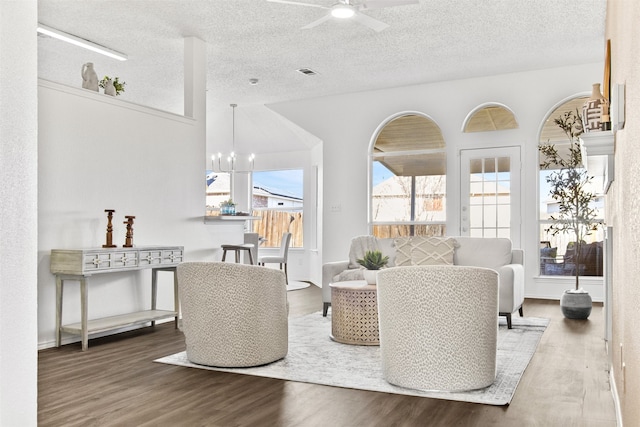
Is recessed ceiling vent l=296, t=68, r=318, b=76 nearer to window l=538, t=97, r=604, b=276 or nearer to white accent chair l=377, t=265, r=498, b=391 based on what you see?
window l=538, t=97, r=604, b=276

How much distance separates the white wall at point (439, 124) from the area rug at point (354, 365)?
Answer: 3.11 meters

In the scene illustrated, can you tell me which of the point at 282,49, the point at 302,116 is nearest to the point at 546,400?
the point at 282,49

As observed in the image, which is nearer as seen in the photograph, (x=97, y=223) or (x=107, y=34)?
(x=97, y=223)

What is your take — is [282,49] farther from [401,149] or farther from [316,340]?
[316,340]

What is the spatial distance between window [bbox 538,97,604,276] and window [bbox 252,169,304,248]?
4497mm

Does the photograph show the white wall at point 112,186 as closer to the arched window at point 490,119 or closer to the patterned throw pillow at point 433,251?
the patterned throw pillow at point 433,251

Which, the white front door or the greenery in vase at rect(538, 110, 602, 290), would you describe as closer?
the greenery in vase at rect(538, 110, 602, 290)

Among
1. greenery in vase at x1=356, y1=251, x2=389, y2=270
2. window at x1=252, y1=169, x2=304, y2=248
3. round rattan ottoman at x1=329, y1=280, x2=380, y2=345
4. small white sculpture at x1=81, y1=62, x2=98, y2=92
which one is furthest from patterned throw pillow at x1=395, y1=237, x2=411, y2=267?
window at x1=252, y1=169, x2=304, y2=248

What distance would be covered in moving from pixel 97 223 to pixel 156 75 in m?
3.23

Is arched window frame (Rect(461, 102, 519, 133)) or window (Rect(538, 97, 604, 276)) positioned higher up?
arched window frame (Rect(461, 102, 519, 133))

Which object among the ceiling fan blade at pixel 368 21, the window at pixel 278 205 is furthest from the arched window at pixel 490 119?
the window at pixel 278 205

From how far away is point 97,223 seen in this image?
5.14 m

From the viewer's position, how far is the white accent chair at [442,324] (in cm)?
313

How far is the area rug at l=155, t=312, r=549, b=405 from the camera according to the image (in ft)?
10.7
